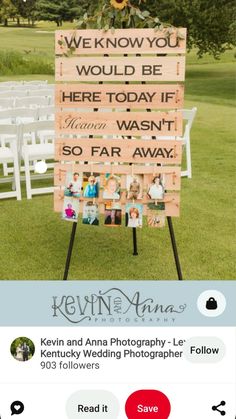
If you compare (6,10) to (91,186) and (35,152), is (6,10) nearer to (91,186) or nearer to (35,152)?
(35,152)

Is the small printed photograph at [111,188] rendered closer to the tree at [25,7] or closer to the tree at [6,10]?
the tree at [25,7]

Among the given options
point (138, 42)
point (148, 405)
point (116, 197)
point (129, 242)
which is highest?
point (138, 42)

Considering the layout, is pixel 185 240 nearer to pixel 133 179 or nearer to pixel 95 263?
pixel 95 263

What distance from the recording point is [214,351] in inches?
51.4

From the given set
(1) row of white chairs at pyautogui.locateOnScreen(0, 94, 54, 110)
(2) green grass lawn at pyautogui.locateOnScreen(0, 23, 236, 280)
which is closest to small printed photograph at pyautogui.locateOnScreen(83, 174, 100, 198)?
(2) green grass lawn at pyautogui.locateOnScreen(0, 23, 236, 280)

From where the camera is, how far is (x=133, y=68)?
9.95 feet

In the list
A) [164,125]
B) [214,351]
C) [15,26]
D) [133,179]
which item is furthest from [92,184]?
[15,26]

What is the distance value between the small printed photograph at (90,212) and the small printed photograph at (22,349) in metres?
1.92

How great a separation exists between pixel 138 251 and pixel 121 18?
1.72 m

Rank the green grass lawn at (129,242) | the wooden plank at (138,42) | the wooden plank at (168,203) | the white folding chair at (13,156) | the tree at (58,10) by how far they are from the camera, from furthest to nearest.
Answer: the tree at (58,10)
the white folding chair at (13,156)
the green grass lawn at (129,242)
the wooden plank at (168,203)
the wooden plank at (138,42)

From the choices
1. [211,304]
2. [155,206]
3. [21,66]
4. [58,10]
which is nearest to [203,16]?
[58,10]

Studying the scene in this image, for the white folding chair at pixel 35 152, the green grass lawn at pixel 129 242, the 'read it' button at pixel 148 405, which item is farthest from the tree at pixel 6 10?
the 'read it' button at pixel 148 405

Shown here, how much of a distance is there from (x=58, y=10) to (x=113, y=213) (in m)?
22.5

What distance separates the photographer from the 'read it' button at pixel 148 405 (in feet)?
4.24
